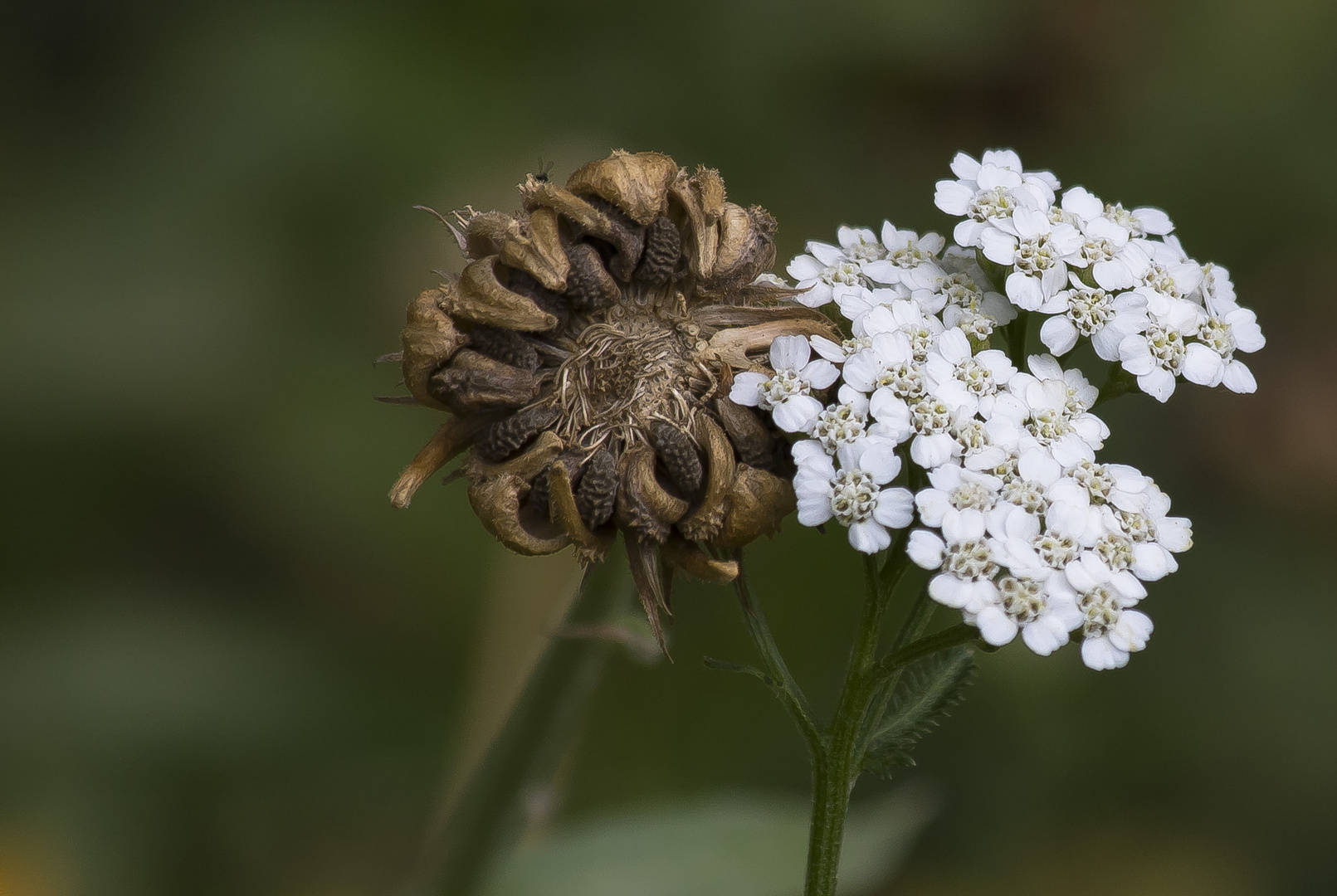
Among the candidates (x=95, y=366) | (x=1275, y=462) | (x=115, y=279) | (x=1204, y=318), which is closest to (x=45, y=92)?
(x=115, y=279)

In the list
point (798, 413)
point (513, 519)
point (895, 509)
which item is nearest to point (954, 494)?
point (895, 509)

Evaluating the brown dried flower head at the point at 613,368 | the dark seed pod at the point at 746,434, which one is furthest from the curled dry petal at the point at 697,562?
the dark seed pod at the point at 746,434

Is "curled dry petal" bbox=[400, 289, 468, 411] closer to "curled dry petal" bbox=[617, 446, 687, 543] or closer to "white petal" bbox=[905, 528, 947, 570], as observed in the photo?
"curled dry petal" bbox=[617, 446, 687, 543]

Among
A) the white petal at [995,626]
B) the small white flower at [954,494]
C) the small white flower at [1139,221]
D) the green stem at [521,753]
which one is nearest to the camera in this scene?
the white petal at [995,626]

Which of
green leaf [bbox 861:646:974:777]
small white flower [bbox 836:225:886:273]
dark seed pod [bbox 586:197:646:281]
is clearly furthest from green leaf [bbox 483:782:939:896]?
dark seed pod [bbox 586:197:646:281]

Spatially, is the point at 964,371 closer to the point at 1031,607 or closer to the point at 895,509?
the point at 895,509

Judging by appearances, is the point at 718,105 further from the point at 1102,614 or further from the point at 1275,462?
the point at 1102,614

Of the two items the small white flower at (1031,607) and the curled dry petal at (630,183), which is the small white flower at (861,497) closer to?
the small white flower at (1031,607)
